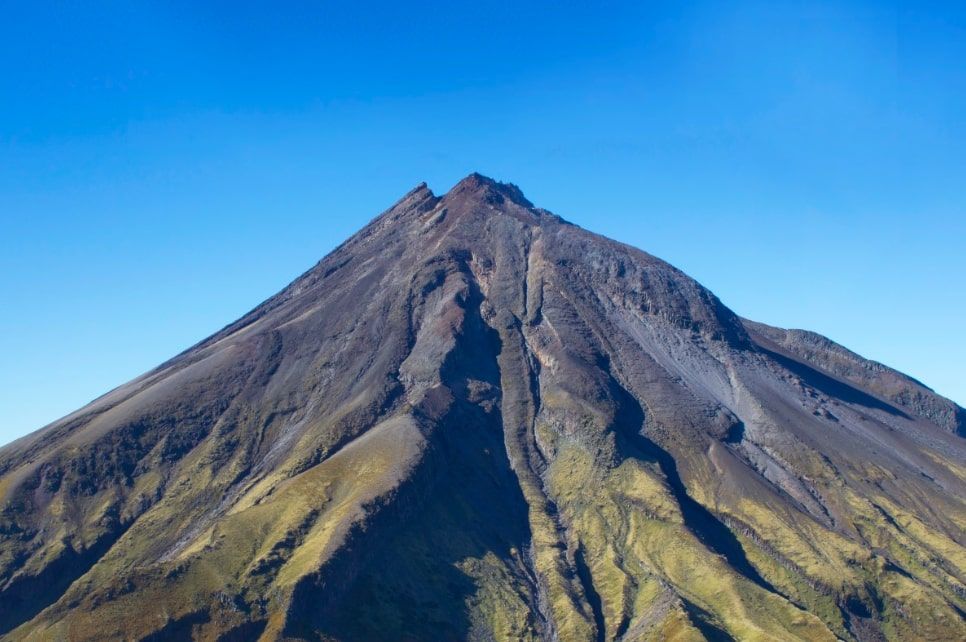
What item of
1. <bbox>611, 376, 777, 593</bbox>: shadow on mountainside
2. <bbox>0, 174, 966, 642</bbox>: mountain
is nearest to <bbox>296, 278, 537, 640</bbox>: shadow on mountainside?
<bbox>0, 174, 966, 642</bbox>: mountain

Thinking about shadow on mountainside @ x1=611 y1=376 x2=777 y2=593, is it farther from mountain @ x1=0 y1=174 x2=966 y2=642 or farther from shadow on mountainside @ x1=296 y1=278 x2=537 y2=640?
shadow on mountainside @ x1=296 y1=278 x2=537 y2=640

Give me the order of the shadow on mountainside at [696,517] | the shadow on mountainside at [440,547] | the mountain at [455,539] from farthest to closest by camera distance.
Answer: the shadow on mountainside at [696,517] → the shadow on mountainside at [440,547] → the mountain at [455,539]

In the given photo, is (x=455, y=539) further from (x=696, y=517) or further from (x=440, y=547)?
(x=696, y=517)

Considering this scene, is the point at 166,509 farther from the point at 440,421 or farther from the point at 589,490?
the point at 589,490

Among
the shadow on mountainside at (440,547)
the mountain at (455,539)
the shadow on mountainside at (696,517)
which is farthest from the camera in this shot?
the shadow on mountainside at (696,517)

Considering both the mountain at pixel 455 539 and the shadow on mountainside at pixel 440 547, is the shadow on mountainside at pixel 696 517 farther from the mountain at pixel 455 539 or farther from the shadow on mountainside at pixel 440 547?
the shadow on mountainside at pixel 440 547

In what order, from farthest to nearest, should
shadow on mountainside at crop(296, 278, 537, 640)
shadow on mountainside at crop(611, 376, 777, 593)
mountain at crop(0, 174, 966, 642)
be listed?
shadow on mountainside at crop(611, 376, 777, 593) < shadow on mountainside at crop(296, 278, 537, 640) < mountain at crop(0, 174, 966, 642)

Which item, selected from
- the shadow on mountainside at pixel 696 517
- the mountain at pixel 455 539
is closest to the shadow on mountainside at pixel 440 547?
the mountain at pixel 455 539

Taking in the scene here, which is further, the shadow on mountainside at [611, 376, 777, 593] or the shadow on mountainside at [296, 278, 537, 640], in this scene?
the shadow on mountainside at [611, 376, 777, 593]

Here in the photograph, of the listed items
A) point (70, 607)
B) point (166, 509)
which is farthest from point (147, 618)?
point (166, 509)

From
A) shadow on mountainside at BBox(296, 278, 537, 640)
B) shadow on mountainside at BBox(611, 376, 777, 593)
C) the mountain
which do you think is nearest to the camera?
the mountain

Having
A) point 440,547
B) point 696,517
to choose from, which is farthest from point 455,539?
point 696,517
